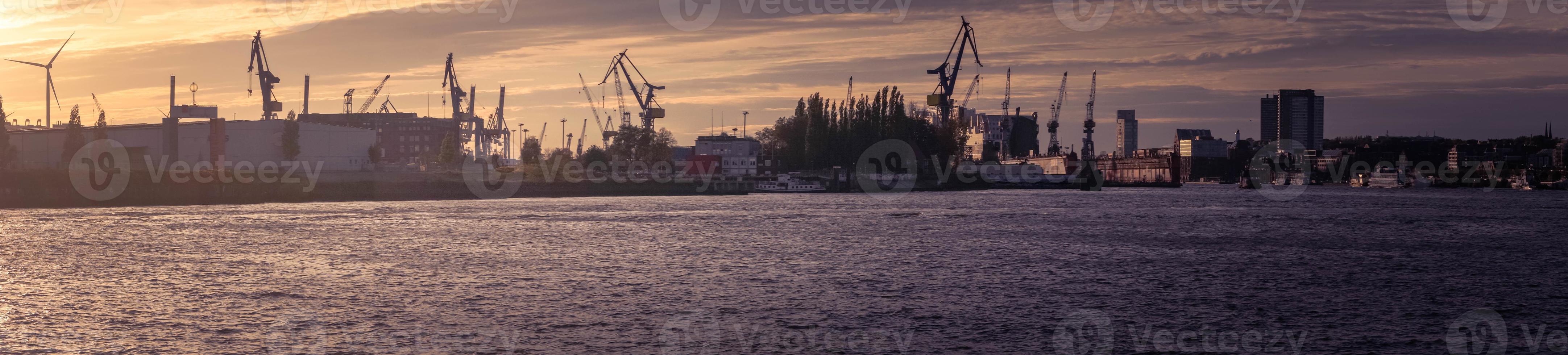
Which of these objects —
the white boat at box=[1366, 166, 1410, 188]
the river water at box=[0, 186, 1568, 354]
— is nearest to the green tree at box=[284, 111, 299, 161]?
the river water at box=[0, 186, 1568, 354]

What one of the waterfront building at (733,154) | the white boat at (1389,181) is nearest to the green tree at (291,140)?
the waterfront building at (733,154)

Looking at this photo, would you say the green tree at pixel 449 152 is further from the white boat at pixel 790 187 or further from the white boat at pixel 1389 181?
the white boat at pixel 1389 181

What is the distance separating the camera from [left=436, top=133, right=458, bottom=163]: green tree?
173 meters

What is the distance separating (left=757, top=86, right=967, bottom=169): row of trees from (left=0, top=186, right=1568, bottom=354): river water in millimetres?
80387

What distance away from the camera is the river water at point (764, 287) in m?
19.4

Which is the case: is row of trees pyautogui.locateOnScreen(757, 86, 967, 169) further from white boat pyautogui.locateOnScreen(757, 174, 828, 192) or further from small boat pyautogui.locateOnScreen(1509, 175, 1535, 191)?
small boat pyautogui.locateOnScreen(1509, 175, 1535, 191)

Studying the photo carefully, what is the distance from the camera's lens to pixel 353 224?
184 ft

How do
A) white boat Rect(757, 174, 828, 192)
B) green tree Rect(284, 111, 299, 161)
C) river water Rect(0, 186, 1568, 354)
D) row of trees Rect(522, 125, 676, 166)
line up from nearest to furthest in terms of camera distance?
river water Rect(0, 186, 1568, 354) → green tree Rect(284, 111, 299, 161) → white boat Rect(757, 174, 828, 192) → row of trees Rect(522, 125, 676, 166)

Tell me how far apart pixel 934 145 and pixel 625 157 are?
4567cm

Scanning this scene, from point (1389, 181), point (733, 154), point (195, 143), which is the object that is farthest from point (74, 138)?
point (1389, 181)

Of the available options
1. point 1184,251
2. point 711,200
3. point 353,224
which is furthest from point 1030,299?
point 711,200

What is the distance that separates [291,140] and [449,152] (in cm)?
4819

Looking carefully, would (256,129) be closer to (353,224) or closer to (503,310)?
(353,224)

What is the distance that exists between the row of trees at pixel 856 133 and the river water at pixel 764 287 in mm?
80387
